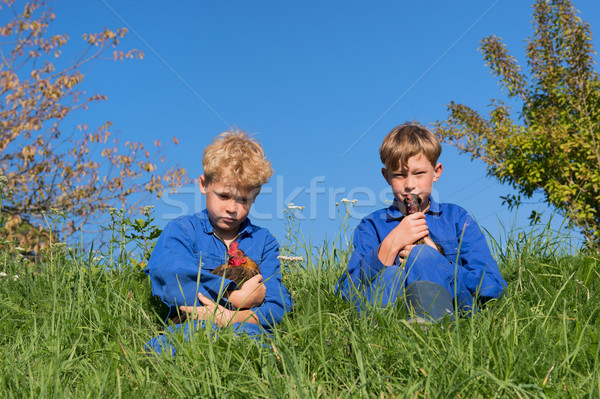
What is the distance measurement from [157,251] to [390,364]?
1.70 metres

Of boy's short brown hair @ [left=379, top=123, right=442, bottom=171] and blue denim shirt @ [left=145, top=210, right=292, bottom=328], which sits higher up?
boy's short brown hair @ [left=379, top=123, right=442, bottom=171]

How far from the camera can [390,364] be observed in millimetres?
2141

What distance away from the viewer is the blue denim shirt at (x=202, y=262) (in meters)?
2.93

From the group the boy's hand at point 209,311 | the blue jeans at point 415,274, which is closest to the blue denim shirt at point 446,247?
the blue jeans at point 415,274

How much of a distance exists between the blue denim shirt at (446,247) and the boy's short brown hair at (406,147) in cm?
33

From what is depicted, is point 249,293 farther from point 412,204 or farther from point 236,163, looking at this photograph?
point 412,204

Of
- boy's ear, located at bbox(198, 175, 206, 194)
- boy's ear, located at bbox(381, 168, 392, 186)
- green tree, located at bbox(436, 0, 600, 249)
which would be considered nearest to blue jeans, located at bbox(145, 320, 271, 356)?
boy's ear, located at bbox(198, 175, 206, 194)

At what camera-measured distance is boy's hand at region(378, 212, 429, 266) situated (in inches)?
116

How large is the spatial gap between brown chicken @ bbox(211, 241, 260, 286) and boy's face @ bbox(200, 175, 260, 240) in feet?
Result: 0.56

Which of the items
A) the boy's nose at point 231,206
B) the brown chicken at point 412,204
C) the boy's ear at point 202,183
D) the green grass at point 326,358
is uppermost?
the boy's ear at point 202,183

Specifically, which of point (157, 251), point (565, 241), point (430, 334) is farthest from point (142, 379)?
point (565, 241)

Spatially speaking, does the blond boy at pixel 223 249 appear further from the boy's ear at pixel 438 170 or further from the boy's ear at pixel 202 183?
the boy's ear at pixel 438 170

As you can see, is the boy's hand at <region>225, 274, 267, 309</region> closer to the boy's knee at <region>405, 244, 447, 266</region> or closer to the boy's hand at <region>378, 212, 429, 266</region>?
the boy's hand at <region>378, 212, 429, 266</region>

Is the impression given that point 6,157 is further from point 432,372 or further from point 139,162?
point 432,372
